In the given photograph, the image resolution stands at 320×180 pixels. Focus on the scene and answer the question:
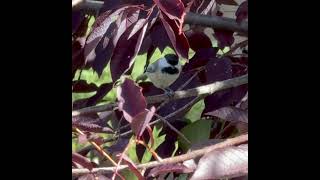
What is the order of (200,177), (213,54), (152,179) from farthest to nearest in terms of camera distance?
(213,54), (152,179), (200,177)

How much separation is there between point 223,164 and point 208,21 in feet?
1.10

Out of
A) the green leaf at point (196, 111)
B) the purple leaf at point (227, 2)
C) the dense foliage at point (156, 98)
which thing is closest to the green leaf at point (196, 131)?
the dense foliage at point (156, 98)

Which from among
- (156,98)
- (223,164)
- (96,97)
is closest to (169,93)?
(156,98)

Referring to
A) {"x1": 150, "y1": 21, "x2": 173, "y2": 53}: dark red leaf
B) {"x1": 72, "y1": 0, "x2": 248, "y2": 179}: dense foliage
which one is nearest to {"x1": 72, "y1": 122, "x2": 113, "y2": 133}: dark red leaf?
{"x1": 72, "y1": 0, "x2": 248, "y2": 179}: dense foliage

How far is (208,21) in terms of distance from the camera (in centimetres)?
84

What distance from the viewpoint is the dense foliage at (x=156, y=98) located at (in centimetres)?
62

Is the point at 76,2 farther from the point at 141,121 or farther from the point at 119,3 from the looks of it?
the point at 141,121

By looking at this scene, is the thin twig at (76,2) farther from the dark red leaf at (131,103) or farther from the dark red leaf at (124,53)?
the dark red leaf at (131,103)
